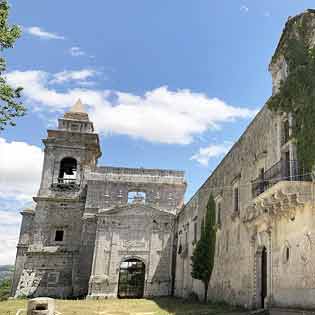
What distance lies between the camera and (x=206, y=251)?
21.9 meters

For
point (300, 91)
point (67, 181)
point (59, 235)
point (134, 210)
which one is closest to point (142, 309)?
point (134, 210)

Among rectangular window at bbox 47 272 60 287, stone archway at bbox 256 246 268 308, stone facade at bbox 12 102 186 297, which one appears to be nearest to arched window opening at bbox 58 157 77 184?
stone facade at bbox 12 102 186 297

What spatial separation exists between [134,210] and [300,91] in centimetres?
2318

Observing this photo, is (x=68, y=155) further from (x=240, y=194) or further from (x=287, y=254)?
(x=287, y=254)

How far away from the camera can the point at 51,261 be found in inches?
1276

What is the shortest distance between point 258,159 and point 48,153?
23998 mm

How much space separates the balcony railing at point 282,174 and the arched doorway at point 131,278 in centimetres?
2093

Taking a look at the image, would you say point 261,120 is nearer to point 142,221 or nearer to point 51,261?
point 142,221

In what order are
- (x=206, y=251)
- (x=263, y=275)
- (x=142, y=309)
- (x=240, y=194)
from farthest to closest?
(x=206, y=251), (x=142, y=309), (x=240, y=194), (x=263, y=275)

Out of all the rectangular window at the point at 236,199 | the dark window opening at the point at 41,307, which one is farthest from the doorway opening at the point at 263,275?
the dark window opening at the point at 41,307

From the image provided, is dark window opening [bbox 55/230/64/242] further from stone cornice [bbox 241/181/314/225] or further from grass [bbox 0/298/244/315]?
stone cornice [bbox 241/181/314/225]

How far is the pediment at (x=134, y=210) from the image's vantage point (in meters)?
32.6

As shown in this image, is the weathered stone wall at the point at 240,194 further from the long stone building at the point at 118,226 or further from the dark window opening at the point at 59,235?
the dark window opening at the point at 59,235

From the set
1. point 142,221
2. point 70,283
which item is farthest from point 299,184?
point 70,283
